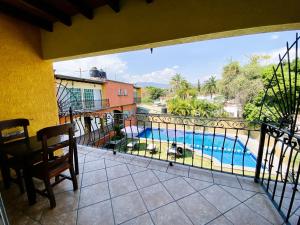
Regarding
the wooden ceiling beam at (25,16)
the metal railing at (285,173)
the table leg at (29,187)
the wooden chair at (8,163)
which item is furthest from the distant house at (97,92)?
the metal railing at (285,173)

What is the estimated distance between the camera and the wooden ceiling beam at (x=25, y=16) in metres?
2.28

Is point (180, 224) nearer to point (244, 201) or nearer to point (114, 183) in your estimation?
point (244, 201)

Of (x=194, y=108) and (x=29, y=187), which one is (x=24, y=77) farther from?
(x=194, y=108)

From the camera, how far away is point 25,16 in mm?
2502

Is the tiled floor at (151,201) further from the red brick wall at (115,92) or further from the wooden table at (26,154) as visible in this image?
the red brick wall at (115,92)

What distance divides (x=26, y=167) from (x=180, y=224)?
188 centimetres

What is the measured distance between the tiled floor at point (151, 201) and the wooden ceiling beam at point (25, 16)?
2.64 metres

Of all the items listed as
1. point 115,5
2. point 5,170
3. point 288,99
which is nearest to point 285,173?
point 288,99

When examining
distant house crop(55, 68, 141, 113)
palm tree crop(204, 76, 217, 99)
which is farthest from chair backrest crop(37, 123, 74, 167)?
palm tree crop(204, 76, 217, 99)

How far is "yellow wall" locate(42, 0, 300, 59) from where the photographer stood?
61.9 inches

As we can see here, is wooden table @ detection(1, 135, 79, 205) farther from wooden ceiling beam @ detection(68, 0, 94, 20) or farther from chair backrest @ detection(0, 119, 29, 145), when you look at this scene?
wooden ceiling beam @ detection(68, 0, 94, 20)

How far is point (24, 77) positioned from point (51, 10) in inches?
47.9

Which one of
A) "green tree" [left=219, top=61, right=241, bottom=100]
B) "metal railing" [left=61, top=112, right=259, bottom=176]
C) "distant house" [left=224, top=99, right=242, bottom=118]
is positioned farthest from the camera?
"green tree" [left=219, top=61, right=241, bottom=100]

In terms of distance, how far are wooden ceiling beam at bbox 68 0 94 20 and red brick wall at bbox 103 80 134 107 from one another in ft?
30.7
